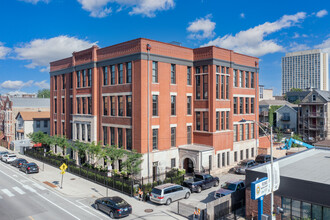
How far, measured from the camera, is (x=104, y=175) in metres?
32.3

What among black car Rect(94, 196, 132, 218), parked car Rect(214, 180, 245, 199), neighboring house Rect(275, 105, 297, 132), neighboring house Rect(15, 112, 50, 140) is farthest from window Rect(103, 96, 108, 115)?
neighboring house Rect(275, 105, 297, 132)

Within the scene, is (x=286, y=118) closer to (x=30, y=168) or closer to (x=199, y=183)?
(x=199, y=183)

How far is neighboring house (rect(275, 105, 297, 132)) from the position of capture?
75.4 meters

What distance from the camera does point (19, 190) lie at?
30688 mm

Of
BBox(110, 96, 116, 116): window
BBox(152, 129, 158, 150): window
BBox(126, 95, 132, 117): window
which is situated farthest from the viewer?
BBox(110, 96, 116, 116): window

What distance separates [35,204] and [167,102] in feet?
63.6

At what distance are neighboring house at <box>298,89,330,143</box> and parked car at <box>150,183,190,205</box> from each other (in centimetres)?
5177

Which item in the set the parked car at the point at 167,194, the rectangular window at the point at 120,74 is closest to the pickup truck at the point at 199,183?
the parked car at the point at 167,194

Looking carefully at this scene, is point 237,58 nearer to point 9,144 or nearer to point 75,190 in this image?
point 75,190

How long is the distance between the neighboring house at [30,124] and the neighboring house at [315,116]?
64.3 meters

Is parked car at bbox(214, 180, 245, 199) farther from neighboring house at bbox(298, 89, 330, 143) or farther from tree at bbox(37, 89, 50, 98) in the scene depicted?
tree at bbox(37, 89, 50, 98)

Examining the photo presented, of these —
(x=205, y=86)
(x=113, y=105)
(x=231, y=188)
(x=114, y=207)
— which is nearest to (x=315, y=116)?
(x=205, y=86)

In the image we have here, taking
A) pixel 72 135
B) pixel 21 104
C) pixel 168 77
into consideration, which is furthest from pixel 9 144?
pixel 168 77

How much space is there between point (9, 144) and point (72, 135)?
88.2 feet
